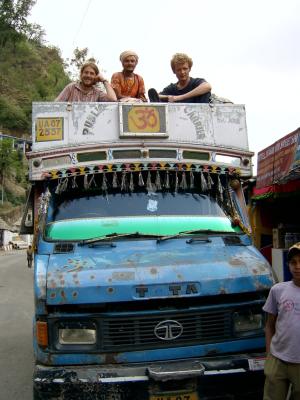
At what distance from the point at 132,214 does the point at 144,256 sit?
2.70ft

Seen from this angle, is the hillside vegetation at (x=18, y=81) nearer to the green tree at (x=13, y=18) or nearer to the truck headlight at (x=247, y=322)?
the green tree at (x=13, y=18)

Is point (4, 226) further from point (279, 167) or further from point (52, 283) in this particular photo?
point (52, 283)

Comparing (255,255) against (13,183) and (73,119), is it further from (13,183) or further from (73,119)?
(13,183)

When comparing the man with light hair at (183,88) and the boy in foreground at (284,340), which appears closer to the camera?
the boy in foreground at (284,340)

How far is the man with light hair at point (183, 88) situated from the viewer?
6.25m

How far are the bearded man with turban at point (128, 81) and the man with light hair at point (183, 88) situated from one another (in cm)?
28

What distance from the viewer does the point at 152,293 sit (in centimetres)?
385

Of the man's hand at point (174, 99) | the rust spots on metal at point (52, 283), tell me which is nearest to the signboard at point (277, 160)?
the man's hand at point (174, 99)

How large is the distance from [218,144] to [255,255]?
157cm

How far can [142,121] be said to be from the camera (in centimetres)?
555

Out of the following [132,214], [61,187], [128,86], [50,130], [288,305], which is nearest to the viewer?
[288,305]

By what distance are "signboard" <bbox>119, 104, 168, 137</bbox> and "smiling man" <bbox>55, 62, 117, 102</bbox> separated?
86 centimetres

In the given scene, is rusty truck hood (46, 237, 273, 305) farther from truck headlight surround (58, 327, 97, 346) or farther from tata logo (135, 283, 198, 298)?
truck headlight surround (58, 327, 97, 346)

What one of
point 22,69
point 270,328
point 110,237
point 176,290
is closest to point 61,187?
point 110,237
